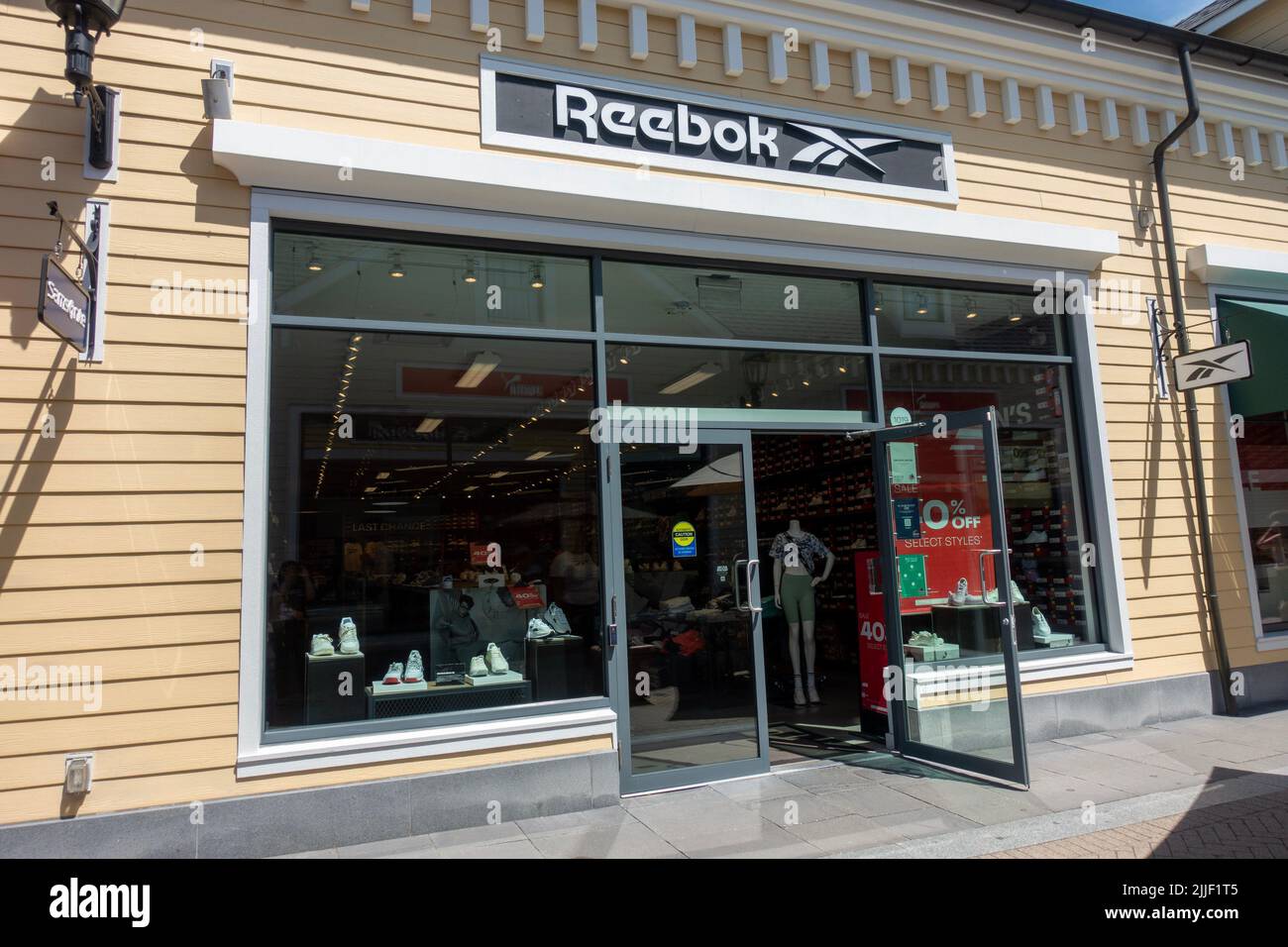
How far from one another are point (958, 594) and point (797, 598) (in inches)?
79.6

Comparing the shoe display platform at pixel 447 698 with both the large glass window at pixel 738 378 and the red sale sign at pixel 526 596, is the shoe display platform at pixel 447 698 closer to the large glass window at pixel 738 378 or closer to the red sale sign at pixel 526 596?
the red sale sign at pixel 526 596

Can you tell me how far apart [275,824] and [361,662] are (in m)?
1.03

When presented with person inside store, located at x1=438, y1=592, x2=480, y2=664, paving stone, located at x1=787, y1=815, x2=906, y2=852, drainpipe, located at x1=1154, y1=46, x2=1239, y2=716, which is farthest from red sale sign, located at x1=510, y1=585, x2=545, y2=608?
drainpipe, located at x1=1154, y1=46, x2=1239, y2=716

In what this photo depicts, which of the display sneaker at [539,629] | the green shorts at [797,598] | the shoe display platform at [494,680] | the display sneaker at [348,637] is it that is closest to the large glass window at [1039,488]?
the green shorts at [797,598]

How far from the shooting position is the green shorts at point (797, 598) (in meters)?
8.06

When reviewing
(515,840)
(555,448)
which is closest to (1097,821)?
(515,840)

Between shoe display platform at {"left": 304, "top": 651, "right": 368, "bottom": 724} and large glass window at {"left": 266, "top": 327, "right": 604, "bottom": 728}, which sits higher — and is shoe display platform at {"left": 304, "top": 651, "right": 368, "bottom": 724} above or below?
below

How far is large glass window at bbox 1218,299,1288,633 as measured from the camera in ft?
24.4

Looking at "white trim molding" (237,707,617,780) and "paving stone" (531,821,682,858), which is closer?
"paving stone" (531,821,682,858)

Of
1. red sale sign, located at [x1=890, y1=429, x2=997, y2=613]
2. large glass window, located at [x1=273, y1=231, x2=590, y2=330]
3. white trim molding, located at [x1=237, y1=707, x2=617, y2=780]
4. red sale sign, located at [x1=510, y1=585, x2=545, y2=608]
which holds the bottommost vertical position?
white trim molding, located at [x1=237, y1=707, x2=617, y2=780]

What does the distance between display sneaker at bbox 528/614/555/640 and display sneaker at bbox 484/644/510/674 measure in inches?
9.3

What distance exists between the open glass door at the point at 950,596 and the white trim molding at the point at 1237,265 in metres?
3.75

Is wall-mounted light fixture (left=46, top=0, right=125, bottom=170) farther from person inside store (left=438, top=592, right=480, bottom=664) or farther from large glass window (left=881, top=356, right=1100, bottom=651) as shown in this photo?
large glass window (left=881, top=356, right=1100, bottom=651)

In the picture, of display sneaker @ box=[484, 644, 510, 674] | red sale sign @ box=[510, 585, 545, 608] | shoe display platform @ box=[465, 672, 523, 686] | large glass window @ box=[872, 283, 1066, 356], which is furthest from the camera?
large glass window @ box=[872, 283, 1066, 356]
